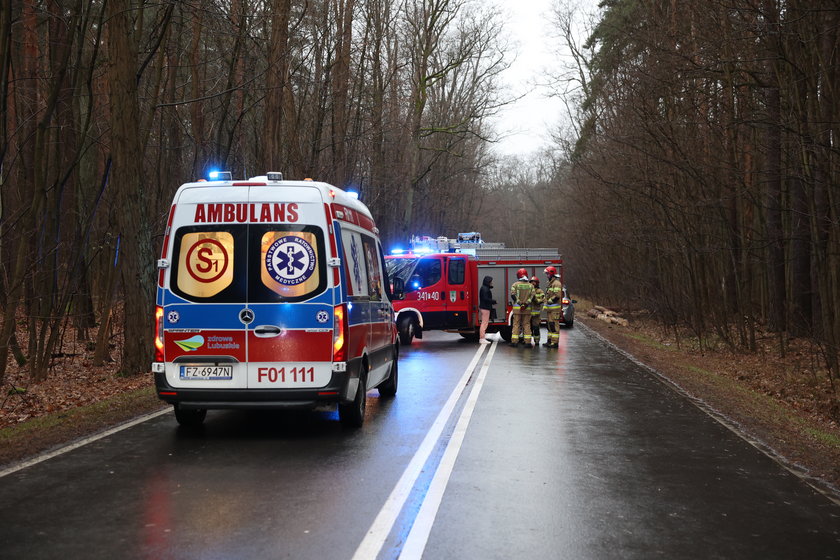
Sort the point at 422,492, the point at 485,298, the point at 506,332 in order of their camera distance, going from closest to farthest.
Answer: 1. the point at 422,492
2. the point at 485,298
3. the point at 506,332

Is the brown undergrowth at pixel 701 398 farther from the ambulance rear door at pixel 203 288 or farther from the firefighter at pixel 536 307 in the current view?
the firefighter at pixel 536 307

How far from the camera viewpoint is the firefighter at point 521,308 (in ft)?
67.9

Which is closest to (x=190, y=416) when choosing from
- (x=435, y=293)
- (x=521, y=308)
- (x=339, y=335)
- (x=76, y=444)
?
(x=76, y=444)

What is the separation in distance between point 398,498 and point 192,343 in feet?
11.3

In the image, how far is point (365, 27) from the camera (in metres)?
35.2

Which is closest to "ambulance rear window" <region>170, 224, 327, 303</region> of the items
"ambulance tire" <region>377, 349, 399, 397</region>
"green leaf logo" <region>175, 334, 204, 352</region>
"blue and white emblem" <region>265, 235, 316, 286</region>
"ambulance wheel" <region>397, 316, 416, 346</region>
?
"blue and white emblem" <region>265, 235, 316, 286</region>

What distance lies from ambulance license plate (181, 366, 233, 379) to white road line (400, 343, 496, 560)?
7.74ft

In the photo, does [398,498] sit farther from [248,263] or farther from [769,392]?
[769,392]

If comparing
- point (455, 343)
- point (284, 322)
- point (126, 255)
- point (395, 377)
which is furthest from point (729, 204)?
point (284, 322)

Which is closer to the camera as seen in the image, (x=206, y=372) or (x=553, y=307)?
(x=206, y=372)

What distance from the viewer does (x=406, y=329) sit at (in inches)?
890

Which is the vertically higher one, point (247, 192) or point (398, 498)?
point (247, 192)

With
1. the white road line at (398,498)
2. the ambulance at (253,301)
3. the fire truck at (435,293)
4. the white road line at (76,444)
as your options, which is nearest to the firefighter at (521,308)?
the fire truck at (435,293)

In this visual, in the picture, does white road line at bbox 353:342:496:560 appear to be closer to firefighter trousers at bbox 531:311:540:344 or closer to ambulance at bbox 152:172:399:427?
ambulance at bbox 152:172:399:427
